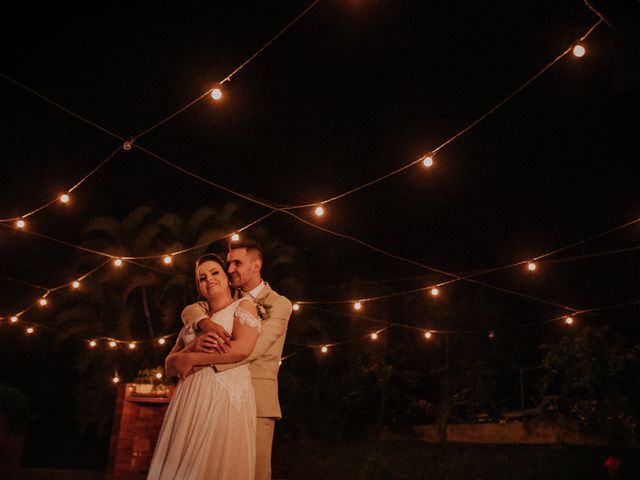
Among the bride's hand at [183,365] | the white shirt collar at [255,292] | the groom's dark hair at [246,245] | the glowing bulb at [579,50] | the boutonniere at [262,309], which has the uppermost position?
the glowing bulb at [579,50]

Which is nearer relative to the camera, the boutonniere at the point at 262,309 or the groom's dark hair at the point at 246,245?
the boutonniere at the point at 262,309

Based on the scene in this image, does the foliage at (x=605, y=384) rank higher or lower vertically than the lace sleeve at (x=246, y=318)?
higher

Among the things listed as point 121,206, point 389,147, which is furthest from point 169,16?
point 121,206

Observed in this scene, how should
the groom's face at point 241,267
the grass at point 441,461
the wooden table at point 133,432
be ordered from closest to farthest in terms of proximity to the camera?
the groom's face at point 241,267
the wooden table at point 133,432
the grass at point 441,461

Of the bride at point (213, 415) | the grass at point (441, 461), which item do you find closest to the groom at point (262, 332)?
the bride at point (213, 415)

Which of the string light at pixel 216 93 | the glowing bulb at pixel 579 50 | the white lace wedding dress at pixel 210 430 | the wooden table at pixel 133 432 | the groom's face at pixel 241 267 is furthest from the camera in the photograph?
the wooden table at pixel 133 432

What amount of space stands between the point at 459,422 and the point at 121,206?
895cm

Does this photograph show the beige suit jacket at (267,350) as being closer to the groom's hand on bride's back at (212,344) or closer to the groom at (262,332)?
the groom at (262,332)

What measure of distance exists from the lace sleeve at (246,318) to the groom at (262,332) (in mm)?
156

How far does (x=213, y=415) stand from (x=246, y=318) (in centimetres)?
39

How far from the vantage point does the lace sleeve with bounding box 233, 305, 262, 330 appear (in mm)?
2553

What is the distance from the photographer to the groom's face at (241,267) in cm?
288

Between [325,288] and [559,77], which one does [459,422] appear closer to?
[325,288]

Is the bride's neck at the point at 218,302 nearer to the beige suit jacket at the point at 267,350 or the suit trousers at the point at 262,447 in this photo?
the beige suit jacket at the point at 267,350
